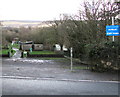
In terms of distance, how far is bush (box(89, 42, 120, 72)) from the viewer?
10930 mm

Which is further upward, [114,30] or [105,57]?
[114,30]

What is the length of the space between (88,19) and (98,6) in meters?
1.76

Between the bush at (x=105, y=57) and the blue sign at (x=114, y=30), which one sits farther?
the blue sign at (x=114, y=30)

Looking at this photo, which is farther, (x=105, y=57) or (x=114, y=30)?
(x=114, y=30)

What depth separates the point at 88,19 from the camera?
18672mm

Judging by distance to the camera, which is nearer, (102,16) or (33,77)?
(33,77)

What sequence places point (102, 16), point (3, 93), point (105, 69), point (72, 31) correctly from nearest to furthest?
point (3, 93) < point (105, 69) < point (102, 16) < point (72, 31)

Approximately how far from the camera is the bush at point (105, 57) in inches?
430

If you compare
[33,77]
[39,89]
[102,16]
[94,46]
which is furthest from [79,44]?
[39,89]

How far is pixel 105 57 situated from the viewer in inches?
438

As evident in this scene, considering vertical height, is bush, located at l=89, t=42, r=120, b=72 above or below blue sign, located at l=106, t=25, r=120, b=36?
below

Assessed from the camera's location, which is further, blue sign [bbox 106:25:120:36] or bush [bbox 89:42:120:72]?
blue sign [bbox 106:25:120:36]

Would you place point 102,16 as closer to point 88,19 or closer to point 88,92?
point 88,19

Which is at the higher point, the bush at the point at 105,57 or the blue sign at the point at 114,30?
the blue sign at the point at 114,30
